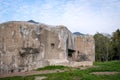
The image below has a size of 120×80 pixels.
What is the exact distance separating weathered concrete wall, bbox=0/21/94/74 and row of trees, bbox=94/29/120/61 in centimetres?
2965

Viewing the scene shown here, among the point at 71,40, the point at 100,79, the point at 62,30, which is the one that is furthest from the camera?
the point at 71,40

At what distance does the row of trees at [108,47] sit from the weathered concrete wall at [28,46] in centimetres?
2965

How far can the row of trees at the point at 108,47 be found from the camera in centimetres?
5594

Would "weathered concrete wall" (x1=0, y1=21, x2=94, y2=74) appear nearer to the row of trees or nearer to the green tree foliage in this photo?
the green tree foliage

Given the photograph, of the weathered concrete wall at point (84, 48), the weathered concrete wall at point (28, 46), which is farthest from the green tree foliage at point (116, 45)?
the weathered concrete wall at point (28, 46)

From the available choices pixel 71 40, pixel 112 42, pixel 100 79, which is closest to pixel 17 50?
pixel 71 40

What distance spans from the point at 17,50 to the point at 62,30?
5290 mm

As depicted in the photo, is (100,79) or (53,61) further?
(53,61)

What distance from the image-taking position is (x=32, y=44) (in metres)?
26.5

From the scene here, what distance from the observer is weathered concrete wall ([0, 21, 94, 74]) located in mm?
26297

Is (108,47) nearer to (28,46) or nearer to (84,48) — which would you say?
(84,48)

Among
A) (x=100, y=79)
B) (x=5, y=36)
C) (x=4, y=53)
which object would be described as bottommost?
(x=100, y=79)

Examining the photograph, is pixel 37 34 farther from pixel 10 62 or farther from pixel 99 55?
pixel 99 55

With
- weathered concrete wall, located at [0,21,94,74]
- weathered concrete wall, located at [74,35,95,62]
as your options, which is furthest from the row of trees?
weathered concrete wall, located at [0,21,94,74]
